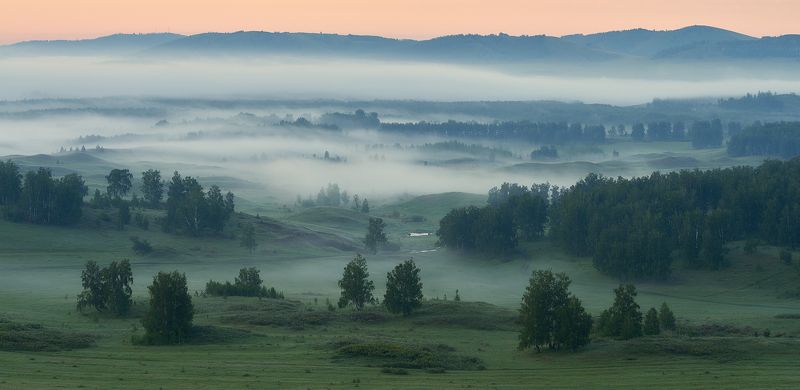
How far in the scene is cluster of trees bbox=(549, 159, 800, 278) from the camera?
170375 mm

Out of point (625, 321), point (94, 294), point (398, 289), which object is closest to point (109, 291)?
point (94, 294)

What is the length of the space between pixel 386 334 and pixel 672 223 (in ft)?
285

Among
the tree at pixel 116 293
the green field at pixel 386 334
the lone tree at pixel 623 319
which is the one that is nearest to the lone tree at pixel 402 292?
the green field at pixel 386 334

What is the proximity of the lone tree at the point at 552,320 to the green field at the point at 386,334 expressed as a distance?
1.36 metres

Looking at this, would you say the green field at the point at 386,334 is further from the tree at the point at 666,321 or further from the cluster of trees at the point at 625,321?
the cluster of trees at the point at 625,321

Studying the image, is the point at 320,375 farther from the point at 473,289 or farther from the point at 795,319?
the point at 473,289

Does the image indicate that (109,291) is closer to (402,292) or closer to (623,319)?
(402,292)

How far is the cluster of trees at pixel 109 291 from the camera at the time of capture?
120 metres

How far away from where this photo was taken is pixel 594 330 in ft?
344

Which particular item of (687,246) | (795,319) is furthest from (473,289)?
(795,319)

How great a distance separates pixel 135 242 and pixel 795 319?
4218 inches

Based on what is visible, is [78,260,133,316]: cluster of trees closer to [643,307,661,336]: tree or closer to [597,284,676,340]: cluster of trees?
[597,284,676,340]: cluster of trees

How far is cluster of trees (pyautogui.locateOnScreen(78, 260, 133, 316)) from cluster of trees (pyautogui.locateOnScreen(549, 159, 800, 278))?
253 ft

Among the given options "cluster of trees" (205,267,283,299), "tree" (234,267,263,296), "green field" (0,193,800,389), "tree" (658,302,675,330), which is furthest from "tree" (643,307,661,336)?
"tree" (234,267,263,296)
